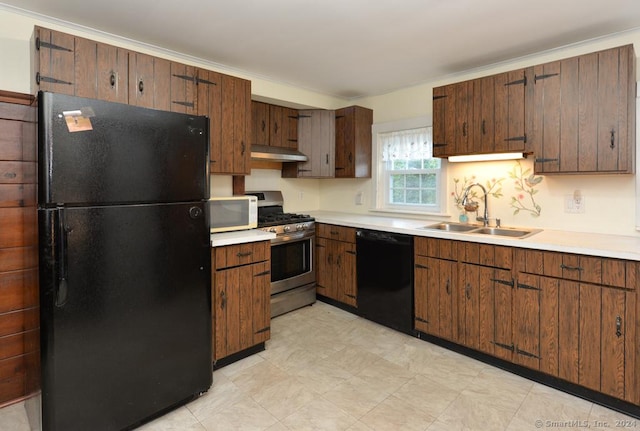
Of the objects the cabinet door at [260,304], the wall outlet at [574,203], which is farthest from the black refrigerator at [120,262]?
the wall outlet at [574,203]

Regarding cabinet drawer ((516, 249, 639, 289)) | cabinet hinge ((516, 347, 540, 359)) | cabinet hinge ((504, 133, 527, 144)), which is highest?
cabinet hinge ((504, 133, 527, 144))

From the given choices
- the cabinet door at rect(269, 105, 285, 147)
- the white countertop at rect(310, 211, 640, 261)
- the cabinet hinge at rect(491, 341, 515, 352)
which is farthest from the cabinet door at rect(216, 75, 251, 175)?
the cabinet hinge at rect(491, 341, 515, 352)

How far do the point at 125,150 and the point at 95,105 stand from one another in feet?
0.78

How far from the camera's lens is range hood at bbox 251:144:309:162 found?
3.43 metres

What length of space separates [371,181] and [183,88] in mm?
2303

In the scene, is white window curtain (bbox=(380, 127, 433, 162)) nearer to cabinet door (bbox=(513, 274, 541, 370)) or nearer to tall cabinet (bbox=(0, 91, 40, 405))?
cabinet door (bbox=(513, 274, 541, 370))

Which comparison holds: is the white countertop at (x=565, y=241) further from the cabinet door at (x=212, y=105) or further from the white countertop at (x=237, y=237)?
the cabinet door at (x=212, y=105)

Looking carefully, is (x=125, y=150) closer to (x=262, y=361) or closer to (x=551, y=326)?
(x=262, y=361)

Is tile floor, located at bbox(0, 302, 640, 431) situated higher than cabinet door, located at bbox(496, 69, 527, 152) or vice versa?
cabinet door, located at bbox(496, 69, 527, 152)

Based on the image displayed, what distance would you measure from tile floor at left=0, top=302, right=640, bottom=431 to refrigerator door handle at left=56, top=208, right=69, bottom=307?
874 mm

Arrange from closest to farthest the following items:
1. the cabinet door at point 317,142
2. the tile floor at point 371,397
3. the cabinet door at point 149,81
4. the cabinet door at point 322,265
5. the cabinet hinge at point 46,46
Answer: the tile floor at point 371,397 → the cabinet hinge at point 46,46 → the cabinet door at point 149,81 → the cabinet door at point 322,265 → the cabinet door at point 317,142

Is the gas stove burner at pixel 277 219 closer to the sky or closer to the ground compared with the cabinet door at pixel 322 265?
closer to the sky

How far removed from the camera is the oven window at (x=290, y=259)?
3.37 meters

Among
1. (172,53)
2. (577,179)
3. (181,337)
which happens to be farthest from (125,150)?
(577,179)
